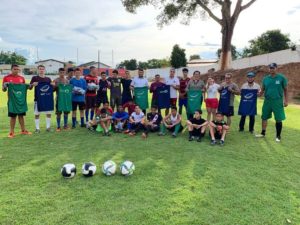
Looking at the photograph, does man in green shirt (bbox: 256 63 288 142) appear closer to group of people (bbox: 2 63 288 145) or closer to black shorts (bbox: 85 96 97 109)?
group of people (bbox: 2 63 288 145)

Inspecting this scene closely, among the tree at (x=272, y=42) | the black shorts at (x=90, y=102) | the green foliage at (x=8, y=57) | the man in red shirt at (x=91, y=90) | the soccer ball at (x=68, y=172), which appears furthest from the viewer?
the green foliage at (x=8, y=57)

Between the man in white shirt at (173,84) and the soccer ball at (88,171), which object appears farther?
the man in white shirt at (173,84)

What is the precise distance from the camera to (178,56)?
190 ft

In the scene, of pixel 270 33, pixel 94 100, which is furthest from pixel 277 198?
pixel 270 33

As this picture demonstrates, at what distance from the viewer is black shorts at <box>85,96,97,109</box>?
10.2m

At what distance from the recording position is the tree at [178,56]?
5784 centimetres

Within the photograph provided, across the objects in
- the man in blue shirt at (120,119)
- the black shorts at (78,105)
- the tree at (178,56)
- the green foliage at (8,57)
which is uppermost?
the green foliage at (8,57)

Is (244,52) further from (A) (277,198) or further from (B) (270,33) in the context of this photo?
(A) (277,198)

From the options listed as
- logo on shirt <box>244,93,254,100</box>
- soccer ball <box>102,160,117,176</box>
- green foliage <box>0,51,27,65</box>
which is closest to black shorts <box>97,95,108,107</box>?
logo on shirt <box>244,93,254,100</box>

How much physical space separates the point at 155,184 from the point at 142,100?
17.8 feet

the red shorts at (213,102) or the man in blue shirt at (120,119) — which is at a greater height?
the red shorts at (213,102)

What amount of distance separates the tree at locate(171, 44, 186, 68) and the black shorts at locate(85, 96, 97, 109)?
4874cm

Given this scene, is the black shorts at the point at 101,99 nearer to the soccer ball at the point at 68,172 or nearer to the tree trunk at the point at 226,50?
the soccer ball at the point at 68,172

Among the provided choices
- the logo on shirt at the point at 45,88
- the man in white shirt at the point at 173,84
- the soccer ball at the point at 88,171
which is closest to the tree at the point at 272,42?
the man in white shirt at the point at 173,84
